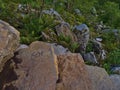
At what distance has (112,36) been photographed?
47.0ft

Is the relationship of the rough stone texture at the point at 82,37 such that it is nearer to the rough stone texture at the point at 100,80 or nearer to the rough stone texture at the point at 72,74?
the rough stone texture at the point at 100,80

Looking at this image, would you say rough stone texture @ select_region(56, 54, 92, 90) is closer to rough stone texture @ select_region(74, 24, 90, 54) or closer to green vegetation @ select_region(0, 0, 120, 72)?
green vegetation @ select_region(0, 0, 120, 72)

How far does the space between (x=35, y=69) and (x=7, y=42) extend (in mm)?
760

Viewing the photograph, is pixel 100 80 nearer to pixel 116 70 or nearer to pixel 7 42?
pixel 7 42

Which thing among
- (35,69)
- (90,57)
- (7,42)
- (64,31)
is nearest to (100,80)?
(35,69)

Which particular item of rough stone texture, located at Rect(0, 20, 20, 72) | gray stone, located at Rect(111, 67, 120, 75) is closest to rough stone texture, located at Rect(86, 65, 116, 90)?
rough stone texture, located at Rect(0, 20, 20, 72)

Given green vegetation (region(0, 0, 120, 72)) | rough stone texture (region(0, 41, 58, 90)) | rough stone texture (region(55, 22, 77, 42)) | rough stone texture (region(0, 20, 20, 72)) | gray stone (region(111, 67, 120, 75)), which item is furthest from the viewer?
rough stone texture (region(55, 22, 77, 42))

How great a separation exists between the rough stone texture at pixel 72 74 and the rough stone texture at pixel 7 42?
3.48 ft

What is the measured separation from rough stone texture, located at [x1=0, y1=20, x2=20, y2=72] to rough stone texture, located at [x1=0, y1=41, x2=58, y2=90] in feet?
0.87

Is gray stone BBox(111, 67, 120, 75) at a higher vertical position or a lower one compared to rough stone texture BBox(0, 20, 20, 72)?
lower

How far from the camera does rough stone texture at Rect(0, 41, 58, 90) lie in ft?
22.4

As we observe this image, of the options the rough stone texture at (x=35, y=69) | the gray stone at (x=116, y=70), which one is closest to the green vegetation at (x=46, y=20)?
the gray stone at (x=116, y=70)

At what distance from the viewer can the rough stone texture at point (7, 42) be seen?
700cm

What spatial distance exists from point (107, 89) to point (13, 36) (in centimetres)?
245
